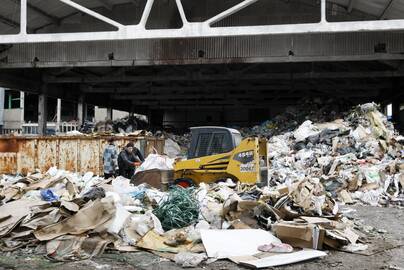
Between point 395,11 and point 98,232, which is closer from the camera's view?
point 98,232

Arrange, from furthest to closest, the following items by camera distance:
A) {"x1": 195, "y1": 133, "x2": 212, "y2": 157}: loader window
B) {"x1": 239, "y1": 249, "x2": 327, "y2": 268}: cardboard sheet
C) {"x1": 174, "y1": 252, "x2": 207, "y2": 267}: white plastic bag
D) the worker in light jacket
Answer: the worker in light jacket, {"x1": 195, "y1": 133, "x2": 212, "y2": 157}: loader window, {"x1": 174, "y1": 252, "x2": 207, "y2": 267}: white plastic bag, {"x1": 239, "y1": 249, "x2": 327, "y2": 268}: cardboard sheet

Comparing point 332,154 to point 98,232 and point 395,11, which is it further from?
point 98,232

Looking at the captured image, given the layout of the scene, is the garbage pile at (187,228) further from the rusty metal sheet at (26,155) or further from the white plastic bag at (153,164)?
the rusty metal sheet at (26,155)

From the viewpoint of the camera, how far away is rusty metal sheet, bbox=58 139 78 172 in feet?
46.2

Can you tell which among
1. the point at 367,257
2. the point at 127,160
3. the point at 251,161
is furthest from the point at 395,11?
the point at 367,257

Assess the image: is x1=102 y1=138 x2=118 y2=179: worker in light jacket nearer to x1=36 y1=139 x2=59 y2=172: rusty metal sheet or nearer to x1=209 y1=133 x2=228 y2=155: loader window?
x1=209 y1=133 x2=228 y2=155: loader window

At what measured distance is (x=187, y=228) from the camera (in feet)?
21.1

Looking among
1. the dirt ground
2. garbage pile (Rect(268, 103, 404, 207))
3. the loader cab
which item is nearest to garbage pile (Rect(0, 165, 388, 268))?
the dirt ground

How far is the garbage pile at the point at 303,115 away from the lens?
20375 mm

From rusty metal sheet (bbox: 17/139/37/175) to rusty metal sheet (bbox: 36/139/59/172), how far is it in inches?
6.4

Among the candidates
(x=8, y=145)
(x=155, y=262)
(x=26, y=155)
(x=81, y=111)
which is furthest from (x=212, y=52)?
(x=155, y=262)

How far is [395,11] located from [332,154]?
4.57m

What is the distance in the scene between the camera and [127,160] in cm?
1135

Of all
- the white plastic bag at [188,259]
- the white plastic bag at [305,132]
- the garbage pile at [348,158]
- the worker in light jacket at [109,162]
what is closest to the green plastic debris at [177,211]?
the white plastic bag at [188,259]
